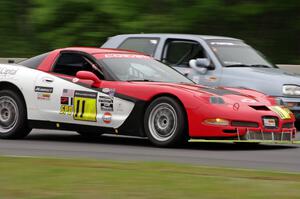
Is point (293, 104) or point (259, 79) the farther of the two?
point (259, 79)

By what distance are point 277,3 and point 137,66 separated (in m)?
13.2

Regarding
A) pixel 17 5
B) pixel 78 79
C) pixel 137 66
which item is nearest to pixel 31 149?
pixel 78 79

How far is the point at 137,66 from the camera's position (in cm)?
1197

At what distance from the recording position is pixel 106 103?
11352 mm

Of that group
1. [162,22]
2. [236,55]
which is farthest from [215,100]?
[162,22]

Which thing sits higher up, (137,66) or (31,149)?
(137,66)

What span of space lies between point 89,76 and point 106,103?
0.44 m

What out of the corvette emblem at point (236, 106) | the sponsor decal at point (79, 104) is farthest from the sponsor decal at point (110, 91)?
the corvette emblem at point (236, 106)

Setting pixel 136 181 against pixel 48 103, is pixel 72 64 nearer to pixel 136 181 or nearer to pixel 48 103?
pixel 48 103

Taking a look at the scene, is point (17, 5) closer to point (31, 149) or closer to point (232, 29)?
point (232, 29)

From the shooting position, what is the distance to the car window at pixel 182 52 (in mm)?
15508

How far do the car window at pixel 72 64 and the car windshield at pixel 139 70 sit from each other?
0.20 metres

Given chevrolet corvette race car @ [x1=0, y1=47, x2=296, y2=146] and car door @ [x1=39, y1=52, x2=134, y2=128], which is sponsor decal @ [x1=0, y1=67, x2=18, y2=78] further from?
car door @ [x1=39, y1=52, x2=134, y2=128]

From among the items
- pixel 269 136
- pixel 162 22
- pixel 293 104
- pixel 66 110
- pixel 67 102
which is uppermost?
pixel 162 22
